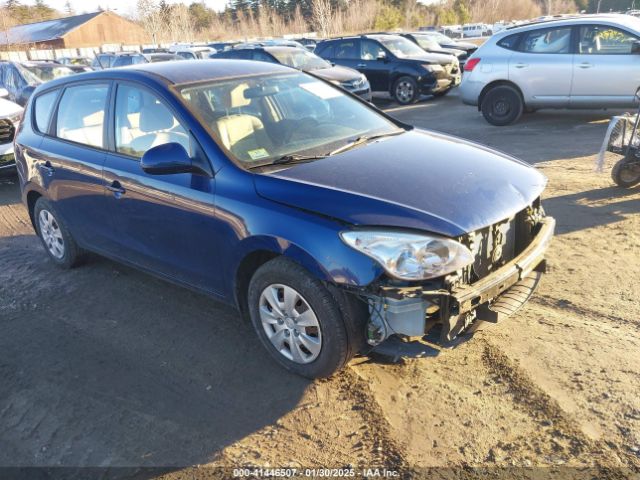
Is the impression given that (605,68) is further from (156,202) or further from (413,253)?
(156,202)

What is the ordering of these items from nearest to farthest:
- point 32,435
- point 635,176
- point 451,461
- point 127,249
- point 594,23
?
point 451,461, point 32,435, point 127,249, point 635,176, point 594,23

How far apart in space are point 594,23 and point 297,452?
9.40 m

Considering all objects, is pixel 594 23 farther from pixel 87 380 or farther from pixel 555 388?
pixel 87 380

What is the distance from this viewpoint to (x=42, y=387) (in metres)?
3.48

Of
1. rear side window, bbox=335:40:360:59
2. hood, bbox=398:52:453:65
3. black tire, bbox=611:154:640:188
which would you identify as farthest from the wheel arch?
rear side window, bbox=335:40:360:59

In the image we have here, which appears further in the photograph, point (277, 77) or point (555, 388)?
point (277, 77)

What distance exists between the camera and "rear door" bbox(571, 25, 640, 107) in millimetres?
9117

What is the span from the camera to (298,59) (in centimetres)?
1391

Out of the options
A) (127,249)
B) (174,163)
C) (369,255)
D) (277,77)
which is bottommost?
(127,249)

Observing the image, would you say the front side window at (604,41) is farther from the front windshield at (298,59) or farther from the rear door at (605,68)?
the front windshield at (298,59)

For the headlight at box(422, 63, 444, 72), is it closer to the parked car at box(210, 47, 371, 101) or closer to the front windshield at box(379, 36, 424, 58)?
the front windshield at box(379, 36, 424, 58)

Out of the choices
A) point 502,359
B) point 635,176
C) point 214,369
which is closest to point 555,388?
point 502,359

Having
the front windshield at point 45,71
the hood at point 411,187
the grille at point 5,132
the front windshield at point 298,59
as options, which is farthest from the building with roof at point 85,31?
the hood at point 411,187

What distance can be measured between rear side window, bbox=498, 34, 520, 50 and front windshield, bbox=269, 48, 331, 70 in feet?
15.8
